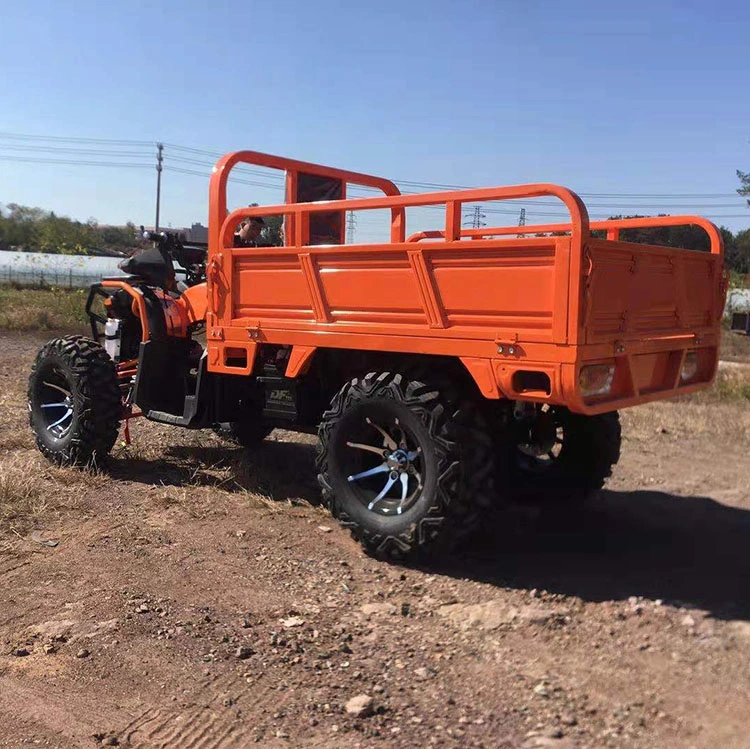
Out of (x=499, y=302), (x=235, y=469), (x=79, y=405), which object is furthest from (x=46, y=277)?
(x=499, y=302)

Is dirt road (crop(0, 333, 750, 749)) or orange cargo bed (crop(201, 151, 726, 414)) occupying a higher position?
orange cargo bed (crop(201, 151, 726, 414))

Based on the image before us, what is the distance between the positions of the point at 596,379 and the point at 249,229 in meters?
3.03

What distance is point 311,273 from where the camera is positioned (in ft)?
15.1

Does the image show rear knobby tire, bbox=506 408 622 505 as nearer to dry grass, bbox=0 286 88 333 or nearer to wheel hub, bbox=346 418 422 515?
wheel hub, bbox=346 418 422 515

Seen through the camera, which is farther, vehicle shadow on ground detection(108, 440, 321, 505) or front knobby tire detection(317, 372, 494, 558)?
vehicle shadow on ground detection(108, 440, 321, 505)

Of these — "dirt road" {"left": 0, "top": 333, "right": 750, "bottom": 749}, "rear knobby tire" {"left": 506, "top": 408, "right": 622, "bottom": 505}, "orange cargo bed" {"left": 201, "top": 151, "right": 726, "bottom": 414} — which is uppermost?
"orange cargo bed" {"left": 201, "top": 151, "right": 726, "bottom": 414}

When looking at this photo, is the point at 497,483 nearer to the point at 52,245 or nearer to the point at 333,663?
the point at 333,663

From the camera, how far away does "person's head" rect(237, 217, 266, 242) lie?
5.84m

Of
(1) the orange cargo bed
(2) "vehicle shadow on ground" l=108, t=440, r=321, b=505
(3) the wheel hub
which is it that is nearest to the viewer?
(1) the orange cargo bed

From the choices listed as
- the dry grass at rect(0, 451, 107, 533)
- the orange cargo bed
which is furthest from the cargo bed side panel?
the dry grass at rect(0, 451, 107, 533)

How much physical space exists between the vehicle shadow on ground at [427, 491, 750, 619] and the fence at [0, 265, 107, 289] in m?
28.3

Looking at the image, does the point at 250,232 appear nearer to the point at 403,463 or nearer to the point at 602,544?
the point at 403,463

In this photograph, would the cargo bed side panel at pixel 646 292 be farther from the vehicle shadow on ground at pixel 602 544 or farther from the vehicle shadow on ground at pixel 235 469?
the vehicle shadow on ground at pixel 235 469

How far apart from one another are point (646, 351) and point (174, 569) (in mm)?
2692
